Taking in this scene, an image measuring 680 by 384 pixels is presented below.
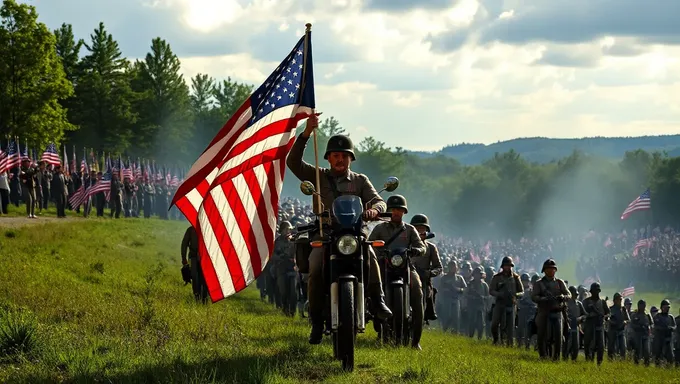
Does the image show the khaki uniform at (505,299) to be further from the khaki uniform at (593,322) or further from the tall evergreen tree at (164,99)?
the tall evergreen tree at (164,99)

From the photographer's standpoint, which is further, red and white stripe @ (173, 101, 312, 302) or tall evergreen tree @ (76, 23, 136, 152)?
tall evergreen tree @ (76, 23, 136, 152)

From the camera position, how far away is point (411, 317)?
13750 mm

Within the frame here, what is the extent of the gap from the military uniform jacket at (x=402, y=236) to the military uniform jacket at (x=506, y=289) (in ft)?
24.9

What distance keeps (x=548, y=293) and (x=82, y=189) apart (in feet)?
92.2

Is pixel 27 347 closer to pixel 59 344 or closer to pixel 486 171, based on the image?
pixel 59 344

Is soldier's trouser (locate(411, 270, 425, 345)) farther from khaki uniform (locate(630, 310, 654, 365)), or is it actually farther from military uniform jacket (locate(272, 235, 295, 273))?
khaki uniform (locate(630, 310, 654, 365))

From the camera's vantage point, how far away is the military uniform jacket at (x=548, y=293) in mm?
18094

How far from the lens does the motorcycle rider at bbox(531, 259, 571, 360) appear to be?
18.0 meters

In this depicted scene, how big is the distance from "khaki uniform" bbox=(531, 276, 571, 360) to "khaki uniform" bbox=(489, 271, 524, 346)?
9.29 feet

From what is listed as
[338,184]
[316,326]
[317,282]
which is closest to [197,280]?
[338,184]

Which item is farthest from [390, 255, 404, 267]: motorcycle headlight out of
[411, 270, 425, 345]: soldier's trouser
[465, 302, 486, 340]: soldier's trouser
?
[465, 302, 486, 340]: soldier's trouser

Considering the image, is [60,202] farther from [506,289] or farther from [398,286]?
[398,286]

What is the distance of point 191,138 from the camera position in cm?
10931

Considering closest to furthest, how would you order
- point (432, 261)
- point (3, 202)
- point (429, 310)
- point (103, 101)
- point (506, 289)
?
point (429, 310) < point (432, 261) < point (506, 289) < point (3, 202) < point (103, 101)
